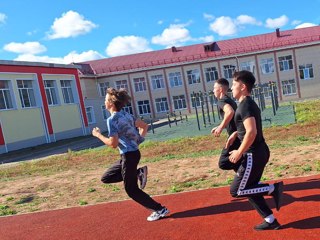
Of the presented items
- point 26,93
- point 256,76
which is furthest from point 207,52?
point 26,93

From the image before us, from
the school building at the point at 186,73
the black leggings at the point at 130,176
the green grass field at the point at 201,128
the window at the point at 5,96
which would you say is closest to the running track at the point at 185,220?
the black leggings at the point at 130,176

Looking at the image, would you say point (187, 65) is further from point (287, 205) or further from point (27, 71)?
point (287, 205)

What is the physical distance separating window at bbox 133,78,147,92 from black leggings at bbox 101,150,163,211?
43188 millimetres

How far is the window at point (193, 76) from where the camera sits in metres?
46.4

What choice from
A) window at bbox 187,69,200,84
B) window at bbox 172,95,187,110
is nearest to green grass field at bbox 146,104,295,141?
window at bbox 187,69,200,84

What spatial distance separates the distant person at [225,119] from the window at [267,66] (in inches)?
1638

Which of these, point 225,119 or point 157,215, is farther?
point 157,215

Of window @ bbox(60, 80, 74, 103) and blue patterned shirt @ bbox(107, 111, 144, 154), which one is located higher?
window @ bbox(60, 80, 74, 103)

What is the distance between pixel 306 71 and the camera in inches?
1752

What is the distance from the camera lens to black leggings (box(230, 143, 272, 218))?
385 centimetres

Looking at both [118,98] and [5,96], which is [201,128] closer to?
[5,96]

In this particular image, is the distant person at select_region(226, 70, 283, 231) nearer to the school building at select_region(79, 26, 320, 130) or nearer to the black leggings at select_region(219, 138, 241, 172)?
A: the black leggings at select_region(219, 138, 241, 172)

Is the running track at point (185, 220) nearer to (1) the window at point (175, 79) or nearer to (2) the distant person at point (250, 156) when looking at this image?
(2) the distant person at point (250, 156)

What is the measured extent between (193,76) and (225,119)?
4245cm
